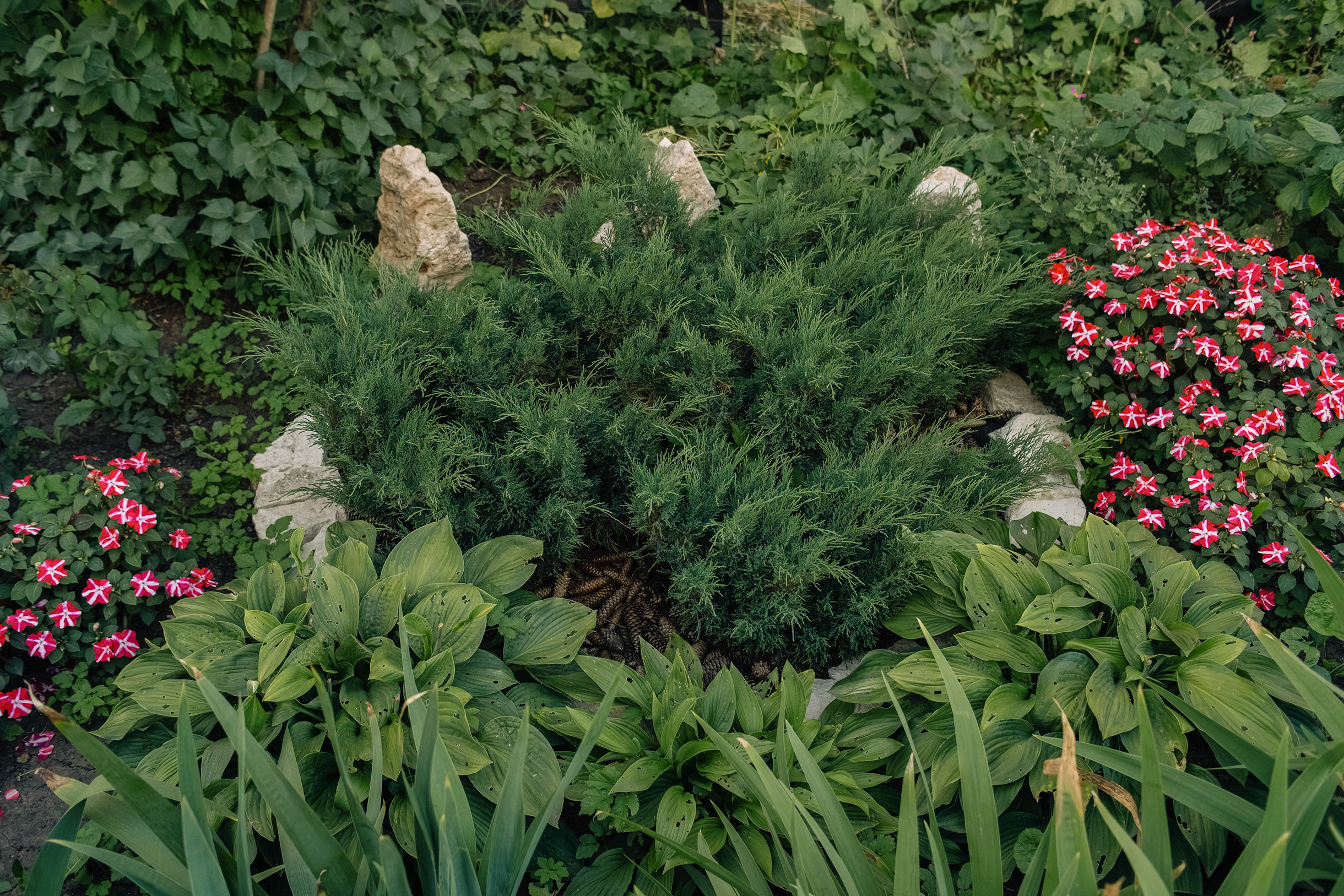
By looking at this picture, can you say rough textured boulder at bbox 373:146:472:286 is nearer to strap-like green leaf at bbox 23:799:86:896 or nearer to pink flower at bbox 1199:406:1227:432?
strap-like green leaf at bbox 23:799:86:896

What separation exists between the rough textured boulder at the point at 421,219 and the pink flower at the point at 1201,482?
2.73 metres

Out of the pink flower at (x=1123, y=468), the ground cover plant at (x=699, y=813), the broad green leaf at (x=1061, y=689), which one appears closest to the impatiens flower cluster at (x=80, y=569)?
the ground cover plant at (x=699, y=813)

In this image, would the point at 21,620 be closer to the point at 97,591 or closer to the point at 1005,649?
the point at 97,591

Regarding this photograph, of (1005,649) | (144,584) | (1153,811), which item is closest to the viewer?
(1153,811)

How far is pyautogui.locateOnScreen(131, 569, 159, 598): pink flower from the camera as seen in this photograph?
242cm

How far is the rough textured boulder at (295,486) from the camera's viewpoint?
274 cm

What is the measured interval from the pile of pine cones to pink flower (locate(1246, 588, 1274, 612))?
5.02 ft

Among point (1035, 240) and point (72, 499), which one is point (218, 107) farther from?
point (1035, 240)

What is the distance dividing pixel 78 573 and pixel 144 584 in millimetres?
189

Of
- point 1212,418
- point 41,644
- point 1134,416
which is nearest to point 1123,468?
point 1134,416

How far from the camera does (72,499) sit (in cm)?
251

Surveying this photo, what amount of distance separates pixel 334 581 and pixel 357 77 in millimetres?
2615

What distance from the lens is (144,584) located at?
242cm

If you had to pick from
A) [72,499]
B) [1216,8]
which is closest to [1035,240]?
[1216,8]
